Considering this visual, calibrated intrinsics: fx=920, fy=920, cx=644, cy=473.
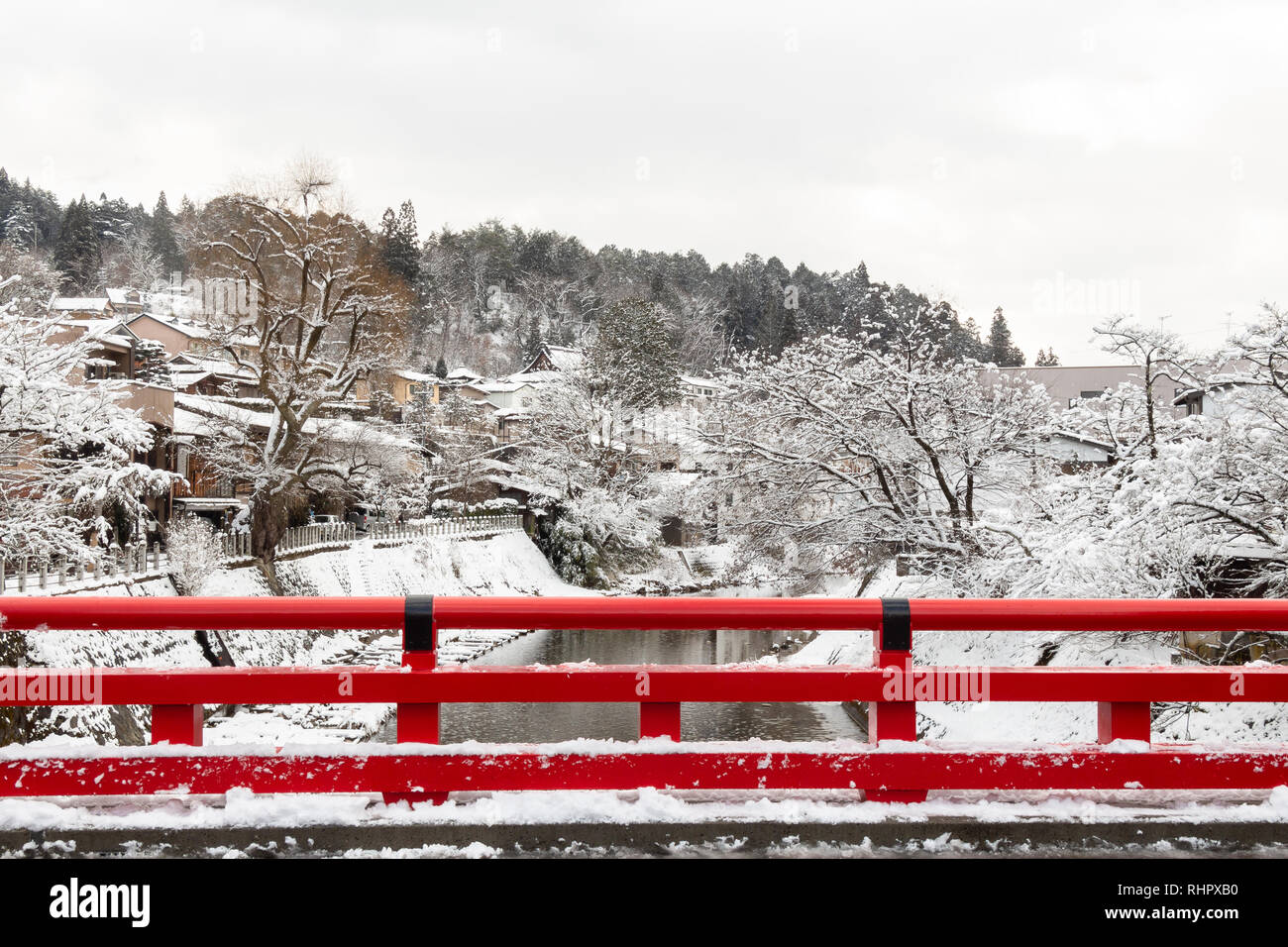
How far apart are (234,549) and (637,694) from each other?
2764 cm

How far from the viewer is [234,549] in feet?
93.1

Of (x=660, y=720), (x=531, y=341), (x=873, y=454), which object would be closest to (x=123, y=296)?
(x=531, y=341)

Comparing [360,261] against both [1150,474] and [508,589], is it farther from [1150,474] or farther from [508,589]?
[1150,474]

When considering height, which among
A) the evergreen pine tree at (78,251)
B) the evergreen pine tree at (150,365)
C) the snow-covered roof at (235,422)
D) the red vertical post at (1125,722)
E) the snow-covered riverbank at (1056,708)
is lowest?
the snow-covered riverbank at (1056,708)

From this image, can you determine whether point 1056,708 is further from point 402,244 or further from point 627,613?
point 402,244

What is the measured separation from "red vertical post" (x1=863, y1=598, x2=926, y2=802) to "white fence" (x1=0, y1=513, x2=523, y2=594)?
762 inches

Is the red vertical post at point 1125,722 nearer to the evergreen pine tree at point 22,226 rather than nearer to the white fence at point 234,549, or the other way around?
the white fence at point 234,549

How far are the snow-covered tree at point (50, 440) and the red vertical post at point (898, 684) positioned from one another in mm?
18984

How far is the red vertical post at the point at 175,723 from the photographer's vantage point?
3854mm

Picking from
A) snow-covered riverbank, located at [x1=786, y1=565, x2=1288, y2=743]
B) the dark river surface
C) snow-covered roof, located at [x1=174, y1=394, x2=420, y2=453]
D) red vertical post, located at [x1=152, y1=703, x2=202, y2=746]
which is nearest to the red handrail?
red vertical post, located at [x1=152, y1=703, x2=202, y2=746]

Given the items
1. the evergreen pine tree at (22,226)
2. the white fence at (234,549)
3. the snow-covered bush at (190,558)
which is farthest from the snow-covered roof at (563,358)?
the evergreen pine tree at (22,226)

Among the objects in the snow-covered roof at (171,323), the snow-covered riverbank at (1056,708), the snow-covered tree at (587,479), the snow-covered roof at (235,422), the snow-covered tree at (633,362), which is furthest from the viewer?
the snow-covered roof at (171,323)

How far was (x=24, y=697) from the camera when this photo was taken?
3600 mm

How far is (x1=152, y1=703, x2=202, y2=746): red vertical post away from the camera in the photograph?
385 cm
